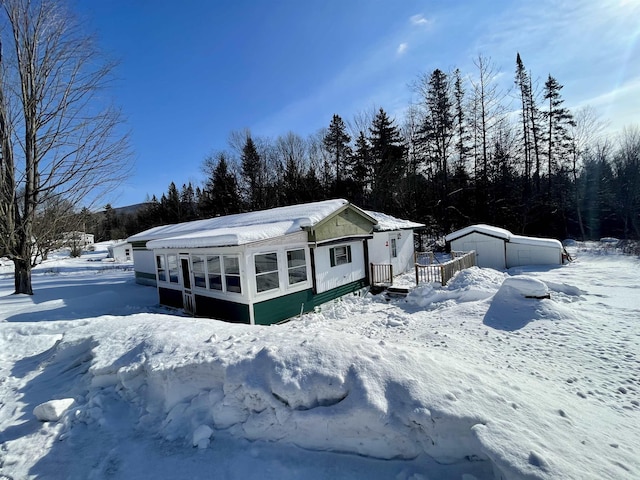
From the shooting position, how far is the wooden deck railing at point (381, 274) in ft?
43.3

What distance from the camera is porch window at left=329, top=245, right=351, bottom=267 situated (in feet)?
37.4

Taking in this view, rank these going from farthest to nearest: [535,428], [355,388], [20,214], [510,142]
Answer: [510,142] → [20,214] → [355,388] → [535,428]

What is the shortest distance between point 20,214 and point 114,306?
480 centimetres

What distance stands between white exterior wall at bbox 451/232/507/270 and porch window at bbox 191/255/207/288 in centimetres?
1474

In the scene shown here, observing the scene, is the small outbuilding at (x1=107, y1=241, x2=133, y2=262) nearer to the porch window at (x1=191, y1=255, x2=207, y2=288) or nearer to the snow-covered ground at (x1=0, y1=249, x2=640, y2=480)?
the porch window at (x1=191, y1=255, x2=207, y2=288)

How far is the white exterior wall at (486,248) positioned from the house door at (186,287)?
15.1 meters

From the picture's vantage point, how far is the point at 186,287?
10453 millimetres

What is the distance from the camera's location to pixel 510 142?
27625mm

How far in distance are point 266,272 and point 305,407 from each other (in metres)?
6.02

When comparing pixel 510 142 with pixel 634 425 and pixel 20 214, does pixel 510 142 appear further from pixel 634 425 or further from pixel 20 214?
pixel 20 214

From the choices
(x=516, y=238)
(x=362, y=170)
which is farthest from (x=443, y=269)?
(x=362, y=170)

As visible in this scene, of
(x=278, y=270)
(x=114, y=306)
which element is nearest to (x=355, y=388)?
(x=278, y=270)

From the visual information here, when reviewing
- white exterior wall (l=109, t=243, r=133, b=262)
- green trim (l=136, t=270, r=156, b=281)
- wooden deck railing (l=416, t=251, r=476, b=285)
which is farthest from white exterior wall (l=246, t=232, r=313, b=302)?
white exterior wall (l=109, t=243, r=133, b=262)

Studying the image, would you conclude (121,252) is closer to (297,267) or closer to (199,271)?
(199,271)
